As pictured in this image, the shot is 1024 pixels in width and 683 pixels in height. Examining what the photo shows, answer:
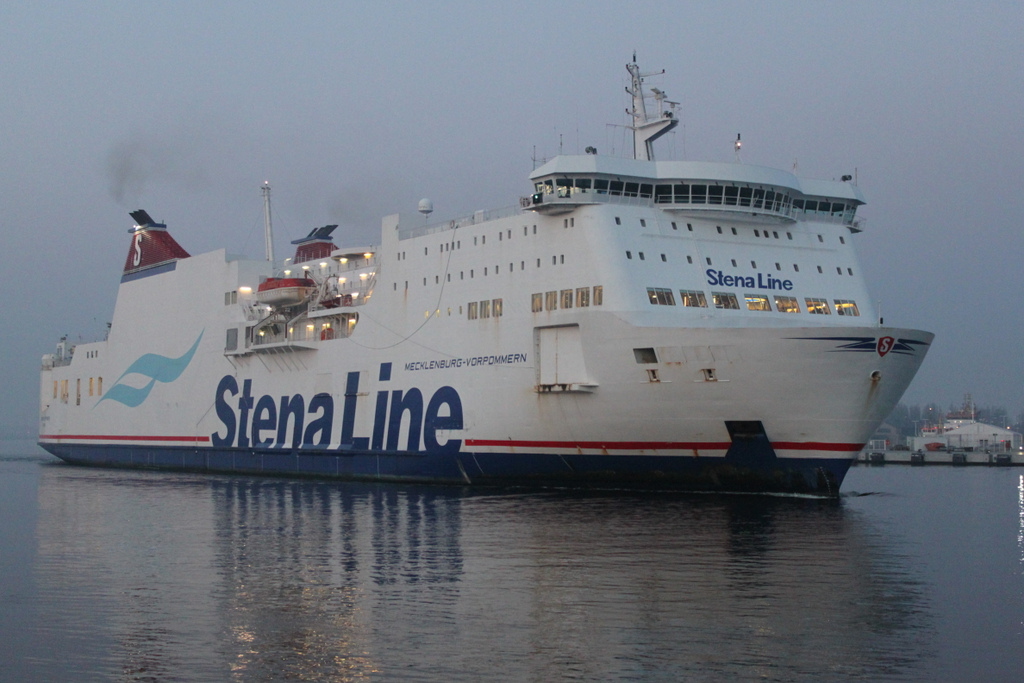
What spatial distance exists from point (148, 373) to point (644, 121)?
25.2m

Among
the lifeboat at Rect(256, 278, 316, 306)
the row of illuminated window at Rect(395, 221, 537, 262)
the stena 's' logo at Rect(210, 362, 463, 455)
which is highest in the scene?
the row of illuminated window at Rect(395, 221, 537, 262)

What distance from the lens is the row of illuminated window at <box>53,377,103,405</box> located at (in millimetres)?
47125

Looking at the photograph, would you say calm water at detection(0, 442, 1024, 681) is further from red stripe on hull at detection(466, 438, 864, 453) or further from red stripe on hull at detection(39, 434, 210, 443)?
red stripe on hull at detection(39, 434, 210, 443)

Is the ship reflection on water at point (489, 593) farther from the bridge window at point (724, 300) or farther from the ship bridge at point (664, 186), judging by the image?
the ship bridge at point (664, 186)

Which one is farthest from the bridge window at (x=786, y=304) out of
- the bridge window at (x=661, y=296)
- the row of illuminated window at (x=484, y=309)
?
the row of illuminated window at (x=484, y=309)

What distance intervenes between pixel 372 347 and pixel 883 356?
15.8 m

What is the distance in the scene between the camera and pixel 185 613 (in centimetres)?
1273

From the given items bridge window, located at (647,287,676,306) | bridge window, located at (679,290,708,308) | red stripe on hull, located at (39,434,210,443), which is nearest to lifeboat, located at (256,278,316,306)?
red stripe on hull, located at (39,434,210,443)

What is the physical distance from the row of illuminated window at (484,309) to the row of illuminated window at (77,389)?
83.4 ft

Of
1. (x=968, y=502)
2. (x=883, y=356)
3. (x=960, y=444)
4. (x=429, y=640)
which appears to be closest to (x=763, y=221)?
(x=883, y=356)

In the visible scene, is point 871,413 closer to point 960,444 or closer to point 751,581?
point 751,581

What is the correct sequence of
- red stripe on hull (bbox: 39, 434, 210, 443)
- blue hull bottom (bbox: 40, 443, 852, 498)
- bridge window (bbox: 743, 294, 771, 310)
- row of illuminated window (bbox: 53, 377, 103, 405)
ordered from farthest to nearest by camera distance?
row of illuminated window (bbox: 53, 377, 103, 405)
red stripe on hull (bbox: 39, 434, 210, 443)
bridge window (bbox: 743, 294, 771, 310)
blue hull bottom (bbox: 40, 443, 852, 498)

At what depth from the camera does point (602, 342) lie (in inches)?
985

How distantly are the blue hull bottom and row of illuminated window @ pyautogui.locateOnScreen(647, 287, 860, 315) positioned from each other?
3.94 metres
